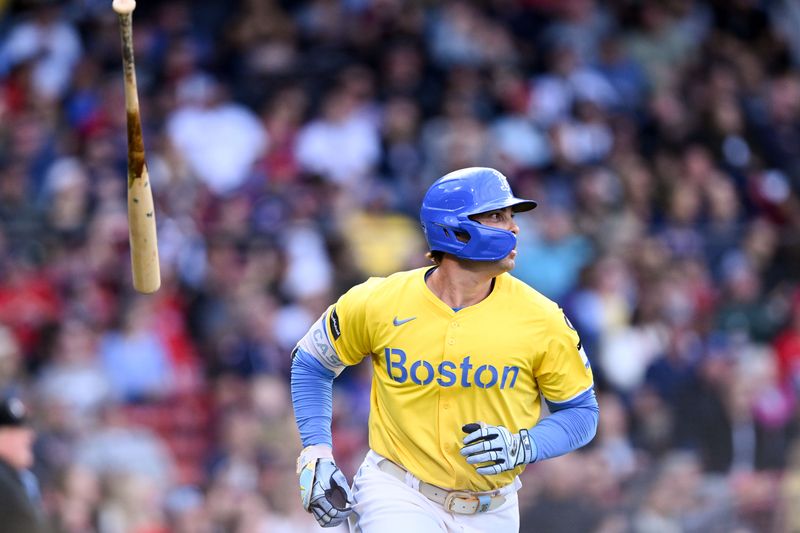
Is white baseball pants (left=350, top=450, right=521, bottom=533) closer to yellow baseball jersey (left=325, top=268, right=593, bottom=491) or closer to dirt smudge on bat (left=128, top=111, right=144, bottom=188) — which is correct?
yellow baseball jersey (left=325, top=268, right=593, bottom=491)

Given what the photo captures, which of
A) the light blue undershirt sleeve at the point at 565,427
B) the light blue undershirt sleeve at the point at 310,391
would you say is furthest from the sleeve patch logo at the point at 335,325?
the light blue undershirt sleeve at the point at 565,427

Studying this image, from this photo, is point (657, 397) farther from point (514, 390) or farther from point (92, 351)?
point (514, 390)

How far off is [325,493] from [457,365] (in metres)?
0.66

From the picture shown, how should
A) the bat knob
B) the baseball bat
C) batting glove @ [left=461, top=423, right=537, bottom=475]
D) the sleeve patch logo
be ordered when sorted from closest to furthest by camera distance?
batting glove @ [left=461, top=423, right=537, bottom=475] < the bat knob < the baseball bat < the sleeve patch logo

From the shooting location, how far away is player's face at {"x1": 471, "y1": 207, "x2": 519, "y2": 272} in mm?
4695

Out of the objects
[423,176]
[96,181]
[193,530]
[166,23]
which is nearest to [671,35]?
[423,176]

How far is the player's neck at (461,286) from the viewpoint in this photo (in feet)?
15.6

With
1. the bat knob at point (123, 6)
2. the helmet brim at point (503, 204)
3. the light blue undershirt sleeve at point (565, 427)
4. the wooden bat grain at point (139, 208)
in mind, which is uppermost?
the bat knob at point (123, 6)

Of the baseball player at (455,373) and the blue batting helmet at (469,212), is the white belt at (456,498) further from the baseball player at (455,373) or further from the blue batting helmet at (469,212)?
the blue batting helmet at (469,212)

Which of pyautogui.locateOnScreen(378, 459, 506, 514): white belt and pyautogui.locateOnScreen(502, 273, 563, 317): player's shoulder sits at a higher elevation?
pyautogui.locateOnScreen(502, 273, 563, 317): player's shoulder

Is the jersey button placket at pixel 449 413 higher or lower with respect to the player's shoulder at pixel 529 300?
lower

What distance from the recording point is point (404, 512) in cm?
465

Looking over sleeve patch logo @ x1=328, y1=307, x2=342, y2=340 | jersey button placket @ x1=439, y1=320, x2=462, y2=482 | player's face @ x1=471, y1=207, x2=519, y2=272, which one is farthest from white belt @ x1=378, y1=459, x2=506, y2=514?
player's face @ x1=471, y1=207, x2=519, y2=272

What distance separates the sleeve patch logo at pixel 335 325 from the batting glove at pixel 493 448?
2.30 ft
